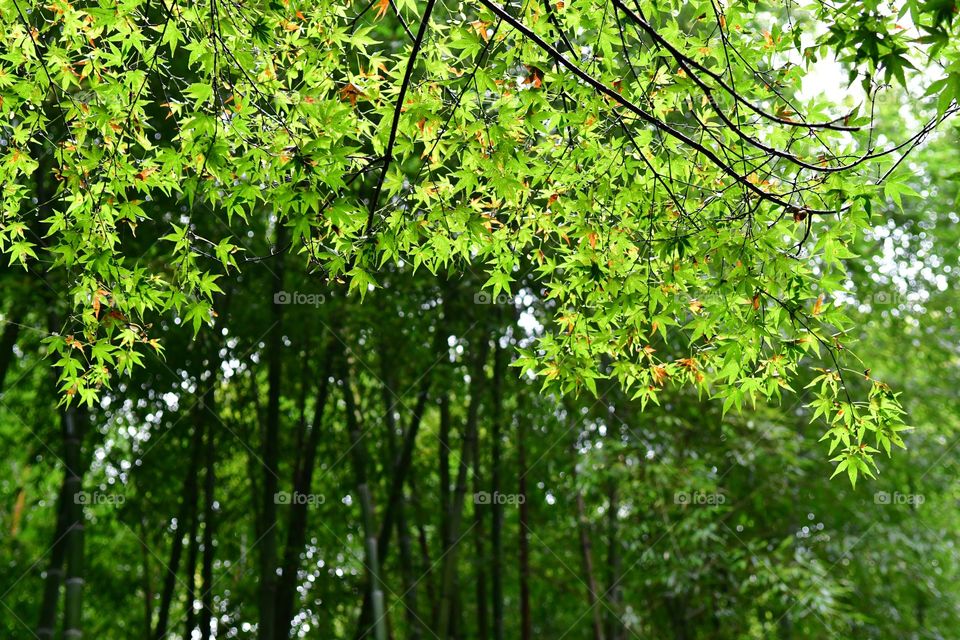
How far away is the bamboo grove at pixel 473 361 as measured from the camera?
6.97ft

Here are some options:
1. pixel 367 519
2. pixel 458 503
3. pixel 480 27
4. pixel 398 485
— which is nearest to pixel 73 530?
pixel 367 519

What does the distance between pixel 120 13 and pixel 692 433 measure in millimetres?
4564

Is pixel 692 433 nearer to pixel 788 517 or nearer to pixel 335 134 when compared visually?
pixel 788 517

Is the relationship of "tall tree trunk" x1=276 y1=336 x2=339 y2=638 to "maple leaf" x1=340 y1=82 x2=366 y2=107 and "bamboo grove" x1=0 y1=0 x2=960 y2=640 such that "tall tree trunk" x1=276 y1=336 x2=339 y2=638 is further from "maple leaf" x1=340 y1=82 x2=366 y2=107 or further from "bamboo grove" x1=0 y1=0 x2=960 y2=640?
"maple leaf" x1=340 y1=82 x2=366 y2=107

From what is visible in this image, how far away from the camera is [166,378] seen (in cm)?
561

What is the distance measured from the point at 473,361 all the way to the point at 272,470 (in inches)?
56.6

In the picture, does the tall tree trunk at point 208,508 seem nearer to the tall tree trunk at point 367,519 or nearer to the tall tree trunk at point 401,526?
the tall tree trunk at point 367,519

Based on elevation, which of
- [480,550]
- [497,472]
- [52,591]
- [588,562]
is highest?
[497,472]

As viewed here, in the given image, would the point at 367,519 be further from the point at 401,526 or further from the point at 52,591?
the point at 52,591

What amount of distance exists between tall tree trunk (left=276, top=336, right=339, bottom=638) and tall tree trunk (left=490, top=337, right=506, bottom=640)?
1.07 metres

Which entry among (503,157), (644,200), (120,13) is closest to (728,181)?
(644,200)

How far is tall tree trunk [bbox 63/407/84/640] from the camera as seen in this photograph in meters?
4.82

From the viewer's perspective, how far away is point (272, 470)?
17.8ft

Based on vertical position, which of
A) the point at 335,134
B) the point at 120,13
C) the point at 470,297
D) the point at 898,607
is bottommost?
the point at 898,607
